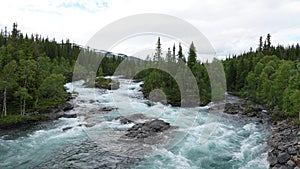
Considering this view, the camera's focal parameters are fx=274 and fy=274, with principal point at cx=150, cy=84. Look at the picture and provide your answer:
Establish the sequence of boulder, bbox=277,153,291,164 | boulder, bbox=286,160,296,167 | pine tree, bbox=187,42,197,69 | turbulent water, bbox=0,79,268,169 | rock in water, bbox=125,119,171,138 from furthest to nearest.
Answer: pine tree, bbox=187,42,197,69
rock in water, bbox=125,119,171,138
turbulent water, bbox=0,79,268,169
boulder, bbox=277,153,291,164
boulder, bbox=286,160,296,167

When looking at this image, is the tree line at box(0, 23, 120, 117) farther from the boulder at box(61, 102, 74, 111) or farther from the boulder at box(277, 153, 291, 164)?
the boulder at box(277, 153, 291, 164)

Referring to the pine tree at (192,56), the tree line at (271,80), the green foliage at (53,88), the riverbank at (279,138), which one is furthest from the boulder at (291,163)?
the pine tree at (192,56)

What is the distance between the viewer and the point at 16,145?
22.5 meters

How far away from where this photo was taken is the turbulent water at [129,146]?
61.4 ft

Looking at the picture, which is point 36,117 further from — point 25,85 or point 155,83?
point 155,83

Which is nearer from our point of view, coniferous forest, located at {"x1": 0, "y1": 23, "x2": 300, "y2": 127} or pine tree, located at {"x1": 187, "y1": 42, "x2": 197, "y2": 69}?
coniferous forest, located at {"x1": 0, "y1": 23, "x2": 300, "y2": 127}

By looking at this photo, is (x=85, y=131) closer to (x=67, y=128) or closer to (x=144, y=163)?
(x=67, y=128)

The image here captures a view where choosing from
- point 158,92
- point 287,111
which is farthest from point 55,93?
point 287,111

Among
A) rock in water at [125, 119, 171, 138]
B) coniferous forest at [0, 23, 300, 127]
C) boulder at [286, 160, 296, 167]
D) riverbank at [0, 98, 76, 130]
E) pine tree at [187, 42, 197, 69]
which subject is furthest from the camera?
pine tree at [187, 42, 197, 69]

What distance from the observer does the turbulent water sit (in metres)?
18.7

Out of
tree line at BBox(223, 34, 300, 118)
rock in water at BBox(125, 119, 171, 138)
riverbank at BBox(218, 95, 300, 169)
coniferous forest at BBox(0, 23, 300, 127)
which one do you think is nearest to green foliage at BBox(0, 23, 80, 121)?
coniferous forest at BBox(0, 23, 300, 127)

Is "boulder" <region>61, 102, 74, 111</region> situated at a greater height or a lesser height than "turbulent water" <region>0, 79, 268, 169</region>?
greater

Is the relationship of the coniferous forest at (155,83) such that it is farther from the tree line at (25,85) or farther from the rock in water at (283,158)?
the rock in water at (283,158)

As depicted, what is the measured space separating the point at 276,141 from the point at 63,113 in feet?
79.7
